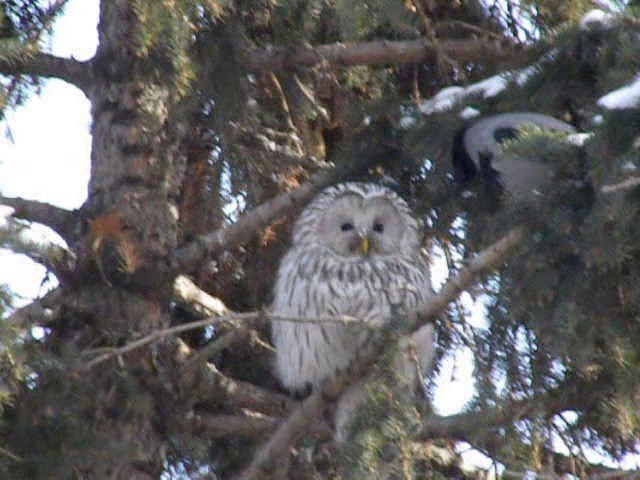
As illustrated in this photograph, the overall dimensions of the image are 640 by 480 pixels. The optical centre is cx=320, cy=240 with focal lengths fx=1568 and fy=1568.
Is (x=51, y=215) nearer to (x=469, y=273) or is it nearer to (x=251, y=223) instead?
(x=251, y=223)

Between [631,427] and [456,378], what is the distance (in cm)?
122

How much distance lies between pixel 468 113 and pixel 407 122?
1.10 feet

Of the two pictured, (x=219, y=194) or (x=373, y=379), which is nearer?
(x=373, y=379)

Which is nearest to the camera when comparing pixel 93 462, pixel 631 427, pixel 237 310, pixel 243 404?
pixel 631 427

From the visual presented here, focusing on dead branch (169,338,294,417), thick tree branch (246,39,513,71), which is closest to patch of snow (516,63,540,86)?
thick tree branch (246,39,513,71)

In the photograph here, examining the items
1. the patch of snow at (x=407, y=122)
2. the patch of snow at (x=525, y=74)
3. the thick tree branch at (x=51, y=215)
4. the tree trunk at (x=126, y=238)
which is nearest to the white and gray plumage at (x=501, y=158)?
the patch of snow at (x=525, y=74)

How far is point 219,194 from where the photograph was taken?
6512 mm

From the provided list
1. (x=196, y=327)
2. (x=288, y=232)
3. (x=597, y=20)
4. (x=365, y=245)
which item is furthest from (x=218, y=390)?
(x=597, y=20)

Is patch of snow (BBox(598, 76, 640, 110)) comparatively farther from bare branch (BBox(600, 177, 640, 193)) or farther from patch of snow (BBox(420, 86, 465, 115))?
patch of snow (BBox(420, 86, 465, 115))

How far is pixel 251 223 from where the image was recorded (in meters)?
5.93

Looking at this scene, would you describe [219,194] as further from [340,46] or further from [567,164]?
[567,164]

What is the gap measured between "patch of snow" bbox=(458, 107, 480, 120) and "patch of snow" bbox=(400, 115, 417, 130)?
232 mm

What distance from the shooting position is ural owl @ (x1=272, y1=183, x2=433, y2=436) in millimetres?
5879

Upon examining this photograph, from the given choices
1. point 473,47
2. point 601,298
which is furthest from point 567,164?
point 473,47
